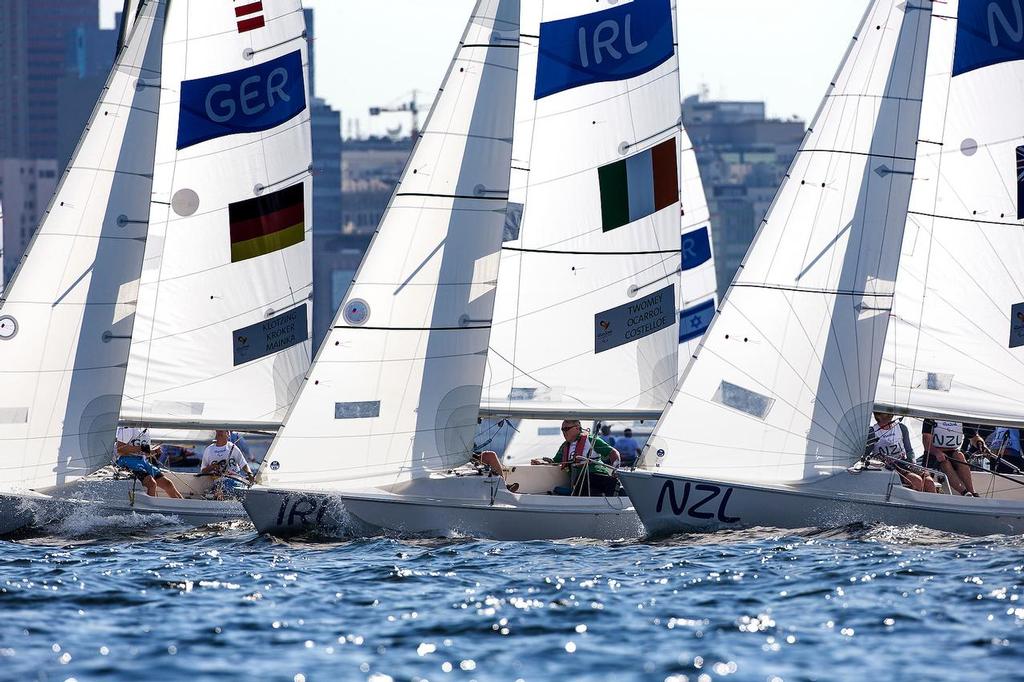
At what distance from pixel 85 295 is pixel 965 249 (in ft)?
30.1

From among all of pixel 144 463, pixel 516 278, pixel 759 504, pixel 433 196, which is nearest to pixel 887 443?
pixel 759 504

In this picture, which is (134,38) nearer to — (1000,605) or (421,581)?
(421,581)

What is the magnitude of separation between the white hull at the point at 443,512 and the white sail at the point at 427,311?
0.35m

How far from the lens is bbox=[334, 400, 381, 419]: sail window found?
57.6 feet

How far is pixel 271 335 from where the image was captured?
799 inches

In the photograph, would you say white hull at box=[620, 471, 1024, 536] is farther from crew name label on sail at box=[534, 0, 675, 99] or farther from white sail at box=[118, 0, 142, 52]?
white sail at box=[118, 0, 142, 52]

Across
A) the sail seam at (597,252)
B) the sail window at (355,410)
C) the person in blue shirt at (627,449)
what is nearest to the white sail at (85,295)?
the sail window at (355,410)

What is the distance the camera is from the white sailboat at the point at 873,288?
17.3 meters

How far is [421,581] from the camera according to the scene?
547 inches

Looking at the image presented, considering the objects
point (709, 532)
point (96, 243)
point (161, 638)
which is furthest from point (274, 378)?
point (161, 638)

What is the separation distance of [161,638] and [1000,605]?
5.73 m

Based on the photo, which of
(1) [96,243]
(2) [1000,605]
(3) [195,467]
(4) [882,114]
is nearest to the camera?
(2) [1000,605]

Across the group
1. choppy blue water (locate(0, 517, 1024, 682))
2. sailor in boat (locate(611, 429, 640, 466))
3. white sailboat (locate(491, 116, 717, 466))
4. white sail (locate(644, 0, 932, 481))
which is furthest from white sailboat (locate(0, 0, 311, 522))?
sailor in boat (locate(611, 429, 640, 466))

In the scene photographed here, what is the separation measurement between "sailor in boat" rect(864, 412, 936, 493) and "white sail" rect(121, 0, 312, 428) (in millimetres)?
6514
